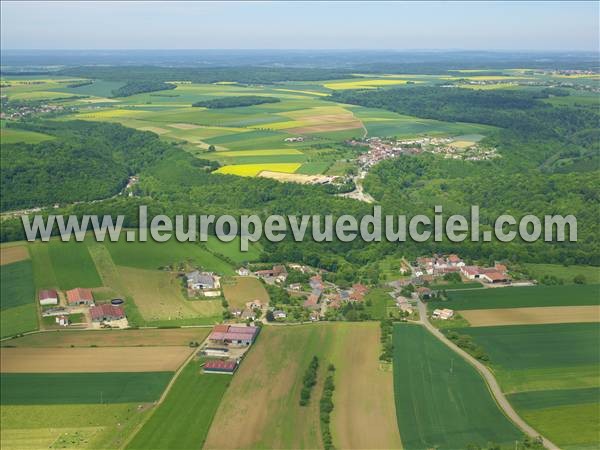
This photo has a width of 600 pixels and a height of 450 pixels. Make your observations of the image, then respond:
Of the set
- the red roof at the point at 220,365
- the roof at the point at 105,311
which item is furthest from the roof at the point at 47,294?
the red roof at the point at 220,365

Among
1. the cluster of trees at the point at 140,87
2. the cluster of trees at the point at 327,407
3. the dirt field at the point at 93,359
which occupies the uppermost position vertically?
the cluster of trees at the point at 140,87

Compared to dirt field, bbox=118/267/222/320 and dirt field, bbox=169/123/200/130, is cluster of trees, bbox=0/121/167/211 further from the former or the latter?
dirt field, bbox=118/267/222/320

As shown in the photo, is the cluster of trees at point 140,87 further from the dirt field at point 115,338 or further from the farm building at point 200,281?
the dirt field at point 115,338

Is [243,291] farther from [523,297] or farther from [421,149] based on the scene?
[421,149]

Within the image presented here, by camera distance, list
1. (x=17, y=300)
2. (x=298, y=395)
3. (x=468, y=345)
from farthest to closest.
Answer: (x=17, y=300) → (x=468, y=345) → (x=298, y=395)

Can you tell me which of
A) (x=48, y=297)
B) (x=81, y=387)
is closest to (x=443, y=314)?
(x=81, y=387)

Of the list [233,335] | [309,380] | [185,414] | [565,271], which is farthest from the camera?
[565,271]
